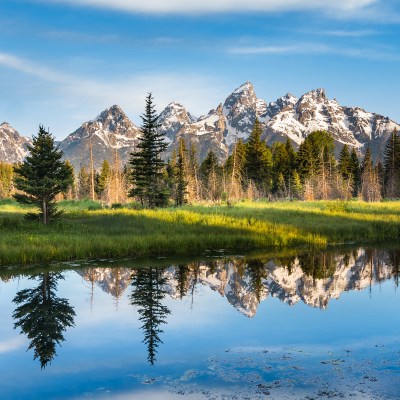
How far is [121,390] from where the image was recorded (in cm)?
806

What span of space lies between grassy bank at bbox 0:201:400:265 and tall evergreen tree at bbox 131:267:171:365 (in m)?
3.73

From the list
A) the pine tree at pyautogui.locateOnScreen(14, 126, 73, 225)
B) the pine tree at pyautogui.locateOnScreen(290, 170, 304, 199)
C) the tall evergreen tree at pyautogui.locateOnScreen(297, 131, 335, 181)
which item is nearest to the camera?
the pine tree at pyautogui.locateOnScreen(14, 126, 73, 225)

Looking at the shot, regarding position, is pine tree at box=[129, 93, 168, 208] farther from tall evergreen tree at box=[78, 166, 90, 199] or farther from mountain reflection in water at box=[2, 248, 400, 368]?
tall evergreen tree at box=[78, 166, 90, 199]

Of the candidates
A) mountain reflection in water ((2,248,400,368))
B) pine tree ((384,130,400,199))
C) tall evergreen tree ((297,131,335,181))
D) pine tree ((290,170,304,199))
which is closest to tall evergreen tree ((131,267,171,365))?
mountain reflection in water ((2,248,400,368))

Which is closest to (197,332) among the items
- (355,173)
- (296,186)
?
(296,186)

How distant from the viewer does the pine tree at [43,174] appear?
28391 mm

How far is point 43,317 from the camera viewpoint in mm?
12703

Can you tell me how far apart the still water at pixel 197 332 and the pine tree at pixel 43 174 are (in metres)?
10.7

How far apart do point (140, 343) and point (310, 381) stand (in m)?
4.04

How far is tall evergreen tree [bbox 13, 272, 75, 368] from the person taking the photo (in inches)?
414

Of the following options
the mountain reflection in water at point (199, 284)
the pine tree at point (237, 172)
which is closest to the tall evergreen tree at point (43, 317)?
the mountain reflection in water at point (199, 284)

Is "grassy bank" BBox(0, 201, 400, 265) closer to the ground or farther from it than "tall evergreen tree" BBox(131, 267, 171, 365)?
farther from it

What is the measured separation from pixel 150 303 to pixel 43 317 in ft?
9.93

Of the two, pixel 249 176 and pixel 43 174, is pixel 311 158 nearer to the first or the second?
pixel 249 176
